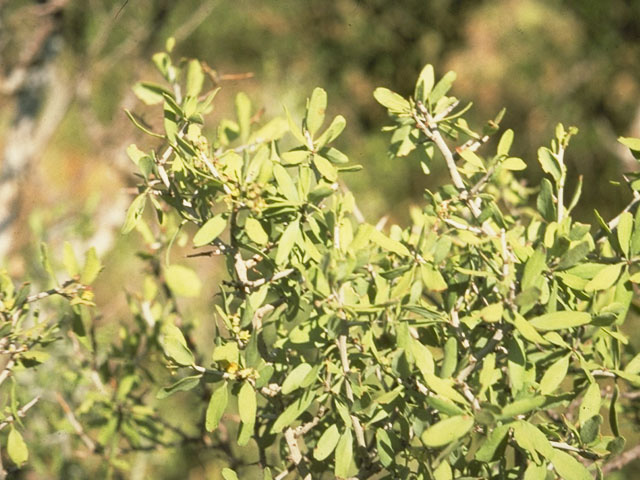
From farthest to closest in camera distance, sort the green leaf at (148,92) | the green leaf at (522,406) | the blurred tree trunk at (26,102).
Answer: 1. the blurred tree trunk at (26,102)
2. the green leaf at (148,92)
3. the green leaf at (522,406)

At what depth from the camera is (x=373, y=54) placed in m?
3.61

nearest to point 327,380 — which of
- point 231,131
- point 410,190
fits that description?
point 231,131

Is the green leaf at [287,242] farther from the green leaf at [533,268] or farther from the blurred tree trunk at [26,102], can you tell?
the blurred tree trunk at [26,102]

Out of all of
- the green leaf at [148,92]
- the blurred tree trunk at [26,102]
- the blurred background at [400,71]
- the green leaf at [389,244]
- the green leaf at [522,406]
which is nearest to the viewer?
the green leaf at [522,406]

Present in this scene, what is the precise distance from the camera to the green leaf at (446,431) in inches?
20.7

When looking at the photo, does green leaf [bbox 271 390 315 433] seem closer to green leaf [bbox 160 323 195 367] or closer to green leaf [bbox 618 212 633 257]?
green leaf [bbox 160 323 195 367]

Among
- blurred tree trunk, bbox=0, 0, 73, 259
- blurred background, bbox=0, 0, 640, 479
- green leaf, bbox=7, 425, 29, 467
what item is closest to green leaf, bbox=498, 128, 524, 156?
green leaf, bbox=7, 425, 29, 467

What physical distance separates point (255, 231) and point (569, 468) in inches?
13.5

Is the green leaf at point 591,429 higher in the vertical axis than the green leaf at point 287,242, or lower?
lower

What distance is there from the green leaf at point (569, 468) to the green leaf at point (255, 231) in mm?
315

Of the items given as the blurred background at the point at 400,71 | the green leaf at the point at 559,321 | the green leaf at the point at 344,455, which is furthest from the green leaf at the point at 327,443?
the blurred background at the point at 400,71

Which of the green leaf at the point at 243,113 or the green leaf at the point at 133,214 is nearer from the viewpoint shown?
the green leaf at the point at 133,214

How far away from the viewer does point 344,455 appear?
621 mm

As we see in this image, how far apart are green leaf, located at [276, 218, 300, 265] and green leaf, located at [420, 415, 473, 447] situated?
0.19m
